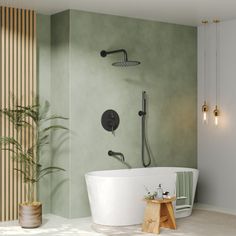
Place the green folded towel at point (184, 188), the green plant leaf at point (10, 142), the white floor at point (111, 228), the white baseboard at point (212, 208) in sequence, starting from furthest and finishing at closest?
the white baseboard at point (212, 208) → the green folded towel at point (184, 188) → the green plant leaf at point (10, 142) → the white floor at point (111, 228)

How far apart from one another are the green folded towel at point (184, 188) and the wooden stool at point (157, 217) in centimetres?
58

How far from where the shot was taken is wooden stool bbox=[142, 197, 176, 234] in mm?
6602

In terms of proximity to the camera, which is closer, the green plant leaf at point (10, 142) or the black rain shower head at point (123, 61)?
the green plant leaf at point (10, 142)

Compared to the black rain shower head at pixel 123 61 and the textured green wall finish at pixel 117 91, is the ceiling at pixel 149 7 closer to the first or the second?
the textured green wall finish at pixel 117 91

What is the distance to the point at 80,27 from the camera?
750cm

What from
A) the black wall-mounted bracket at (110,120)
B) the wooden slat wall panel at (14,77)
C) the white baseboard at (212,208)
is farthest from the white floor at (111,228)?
the black wall-mounted bracket at (110,120)

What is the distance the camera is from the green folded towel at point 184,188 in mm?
7430

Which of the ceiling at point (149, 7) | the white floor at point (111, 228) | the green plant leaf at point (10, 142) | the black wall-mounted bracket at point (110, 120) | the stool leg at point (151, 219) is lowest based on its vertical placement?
the white floor at point (111, 228)

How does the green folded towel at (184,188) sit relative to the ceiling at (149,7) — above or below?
below

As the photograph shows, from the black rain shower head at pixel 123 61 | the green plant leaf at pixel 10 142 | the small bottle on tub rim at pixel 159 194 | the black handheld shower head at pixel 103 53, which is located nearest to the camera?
the small bottle on tub rim at pixel 159 194

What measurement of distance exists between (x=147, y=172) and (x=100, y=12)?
2.42m

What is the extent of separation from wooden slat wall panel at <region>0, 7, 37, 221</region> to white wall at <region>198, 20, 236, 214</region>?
2.90 m

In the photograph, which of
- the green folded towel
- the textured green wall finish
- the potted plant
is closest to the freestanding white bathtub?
the green folded towel

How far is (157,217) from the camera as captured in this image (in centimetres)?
661
